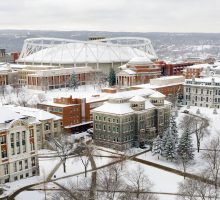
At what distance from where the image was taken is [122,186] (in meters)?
49.8

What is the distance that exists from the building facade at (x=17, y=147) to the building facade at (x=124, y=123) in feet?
54.7

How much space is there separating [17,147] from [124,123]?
2058 centimetres

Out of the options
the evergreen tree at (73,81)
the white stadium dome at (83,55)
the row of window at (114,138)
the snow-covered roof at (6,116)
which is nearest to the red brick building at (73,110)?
the row of window at (114,138)

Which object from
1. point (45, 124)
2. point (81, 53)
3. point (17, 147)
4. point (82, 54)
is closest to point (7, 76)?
point (82, 54)

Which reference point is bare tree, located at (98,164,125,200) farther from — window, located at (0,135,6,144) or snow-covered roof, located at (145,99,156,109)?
snow-covered roof, located at (145,99,156,109)

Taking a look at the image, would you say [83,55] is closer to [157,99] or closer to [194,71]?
[194,71]

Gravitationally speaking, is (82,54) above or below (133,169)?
above

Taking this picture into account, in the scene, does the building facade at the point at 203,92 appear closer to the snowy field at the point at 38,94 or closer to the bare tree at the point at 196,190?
the snowy field at the point at 38,94

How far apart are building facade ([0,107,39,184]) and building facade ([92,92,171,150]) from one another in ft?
54.7

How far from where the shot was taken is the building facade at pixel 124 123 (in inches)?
2694

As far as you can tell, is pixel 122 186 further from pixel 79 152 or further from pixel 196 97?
pixel 196 97

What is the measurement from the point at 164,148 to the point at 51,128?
20.7 m

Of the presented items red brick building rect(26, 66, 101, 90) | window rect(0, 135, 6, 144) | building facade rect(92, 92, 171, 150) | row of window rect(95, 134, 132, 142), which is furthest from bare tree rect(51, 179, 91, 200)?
red brick building rect(26, 66, 101, 90)

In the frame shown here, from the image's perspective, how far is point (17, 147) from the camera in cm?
5369
